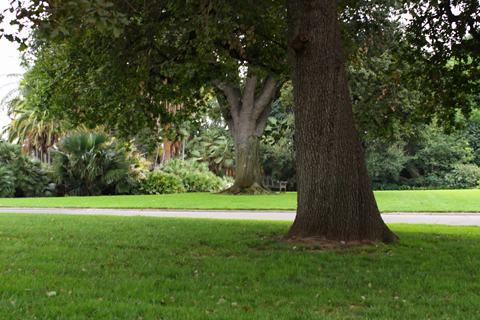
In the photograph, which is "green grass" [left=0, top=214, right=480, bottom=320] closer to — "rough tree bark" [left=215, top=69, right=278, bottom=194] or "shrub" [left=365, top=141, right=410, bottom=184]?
"rough tree bark" [left=215, top=69, right=278, bottom=194]

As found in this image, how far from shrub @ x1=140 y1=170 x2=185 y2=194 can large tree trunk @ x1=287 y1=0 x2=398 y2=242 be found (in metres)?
18.4

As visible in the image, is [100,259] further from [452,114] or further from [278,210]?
[278,210]

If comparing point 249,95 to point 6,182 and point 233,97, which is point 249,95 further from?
point 6,182

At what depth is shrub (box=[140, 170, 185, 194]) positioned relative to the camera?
948 inches

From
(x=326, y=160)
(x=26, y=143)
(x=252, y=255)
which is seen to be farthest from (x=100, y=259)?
(x=26, y=143)

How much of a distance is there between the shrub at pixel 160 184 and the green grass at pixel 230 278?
54.9 ft

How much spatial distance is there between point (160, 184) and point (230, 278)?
67.5 feet

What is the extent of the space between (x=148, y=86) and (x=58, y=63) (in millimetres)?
2354

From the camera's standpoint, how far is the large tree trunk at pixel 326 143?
6480mm

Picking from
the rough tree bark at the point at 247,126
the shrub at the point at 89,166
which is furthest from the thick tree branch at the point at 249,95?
the shrub at the point at 89,166

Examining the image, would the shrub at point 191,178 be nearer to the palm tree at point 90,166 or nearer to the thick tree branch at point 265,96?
the palm tree at point 90,166

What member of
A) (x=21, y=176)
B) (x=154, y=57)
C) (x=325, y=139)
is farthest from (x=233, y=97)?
(x=325, y=139)

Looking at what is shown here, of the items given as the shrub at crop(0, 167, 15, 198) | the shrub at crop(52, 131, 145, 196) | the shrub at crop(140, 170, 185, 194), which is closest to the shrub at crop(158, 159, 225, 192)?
the shrub at crop(140, 170, 185, 194)

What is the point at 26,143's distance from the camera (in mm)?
38406
